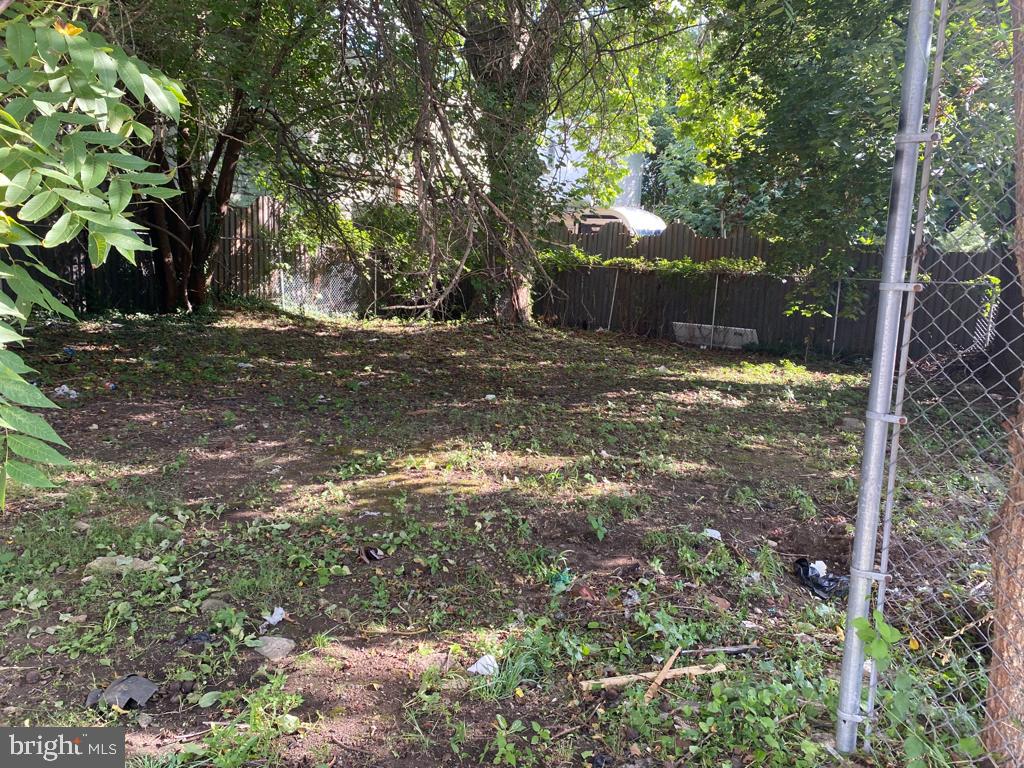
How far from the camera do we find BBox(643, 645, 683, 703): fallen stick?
102 inches

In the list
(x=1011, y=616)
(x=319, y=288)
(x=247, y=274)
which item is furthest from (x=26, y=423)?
(x=319, y=288)

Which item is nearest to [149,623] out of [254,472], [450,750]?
[450,750]

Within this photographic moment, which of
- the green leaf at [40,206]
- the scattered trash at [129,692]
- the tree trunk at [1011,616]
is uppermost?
the green leaf at [40,206]

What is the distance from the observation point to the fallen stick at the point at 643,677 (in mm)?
2658

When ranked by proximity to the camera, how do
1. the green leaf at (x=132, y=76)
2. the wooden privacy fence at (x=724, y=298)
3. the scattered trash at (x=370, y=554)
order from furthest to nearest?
the wooden privacy fence at (x=724, y=298), the scattered trash at (x=370, y=554), the green leaf at (x=132, y=76)

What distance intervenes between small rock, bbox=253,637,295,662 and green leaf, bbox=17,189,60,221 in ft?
6.20

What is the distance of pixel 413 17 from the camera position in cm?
514

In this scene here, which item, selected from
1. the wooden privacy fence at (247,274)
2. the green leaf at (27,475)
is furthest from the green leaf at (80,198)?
the wooden privacy fence at (247,274)

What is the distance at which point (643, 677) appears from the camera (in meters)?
2.70

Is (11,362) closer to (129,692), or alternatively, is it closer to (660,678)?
(129,692)

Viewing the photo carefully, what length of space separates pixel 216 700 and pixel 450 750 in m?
0.88

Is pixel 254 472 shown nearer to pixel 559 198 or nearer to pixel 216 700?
pixel 216 700

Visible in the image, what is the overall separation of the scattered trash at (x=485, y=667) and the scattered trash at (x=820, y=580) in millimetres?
1775

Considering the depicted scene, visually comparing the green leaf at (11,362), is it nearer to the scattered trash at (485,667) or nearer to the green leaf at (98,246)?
the green leaf at (98,246)
